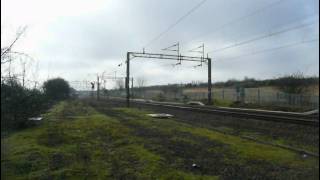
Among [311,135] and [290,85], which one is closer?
[311,135]

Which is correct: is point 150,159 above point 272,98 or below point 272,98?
below

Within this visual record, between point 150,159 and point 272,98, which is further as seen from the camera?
point 272,98

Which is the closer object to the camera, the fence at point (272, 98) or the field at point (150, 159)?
the field at point (150, 159)

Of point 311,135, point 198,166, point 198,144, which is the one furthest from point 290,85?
point 198,166

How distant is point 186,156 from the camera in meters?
11.5

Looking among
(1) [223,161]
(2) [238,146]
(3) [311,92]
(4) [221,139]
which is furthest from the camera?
(3) [311,92]

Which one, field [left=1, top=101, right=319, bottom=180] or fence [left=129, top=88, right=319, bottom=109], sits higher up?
fence [left=129, top=88, right=319, bottom=109]

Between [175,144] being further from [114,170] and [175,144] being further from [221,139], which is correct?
[114,170]

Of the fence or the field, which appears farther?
the fence

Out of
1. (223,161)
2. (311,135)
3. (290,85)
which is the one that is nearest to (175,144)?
(223,161)

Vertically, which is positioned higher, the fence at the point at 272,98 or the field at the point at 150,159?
the fence at the point at 272,98

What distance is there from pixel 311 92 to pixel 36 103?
38.8 meters

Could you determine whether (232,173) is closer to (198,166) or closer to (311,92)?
(198,166)

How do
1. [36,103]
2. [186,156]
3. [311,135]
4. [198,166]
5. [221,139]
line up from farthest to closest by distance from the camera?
1. [36,103]
2. [311,135]
3. [221,139]
4. [186,156]
5. [198,166]
